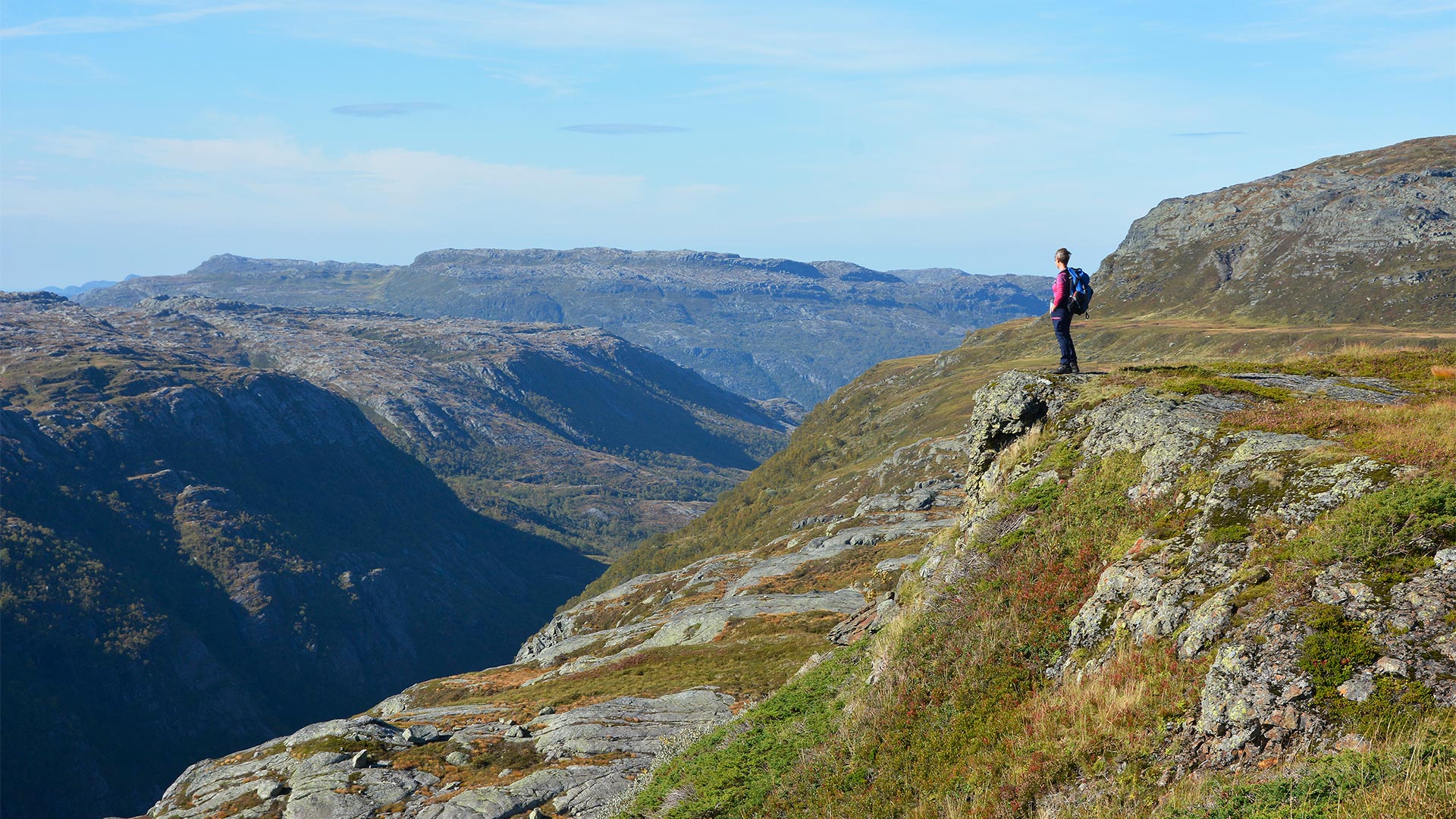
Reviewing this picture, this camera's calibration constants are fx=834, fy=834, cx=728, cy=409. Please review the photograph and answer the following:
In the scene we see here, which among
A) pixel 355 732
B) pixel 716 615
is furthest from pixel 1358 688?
pixel 716 615

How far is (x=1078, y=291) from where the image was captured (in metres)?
25.6

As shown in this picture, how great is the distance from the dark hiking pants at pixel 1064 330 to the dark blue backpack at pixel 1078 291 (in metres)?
0.33

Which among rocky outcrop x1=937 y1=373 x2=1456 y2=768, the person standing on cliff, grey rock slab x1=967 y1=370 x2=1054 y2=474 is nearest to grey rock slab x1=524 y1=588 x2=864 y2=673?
grey rock slab x1=967 y1=370 x2=1054 y2=474

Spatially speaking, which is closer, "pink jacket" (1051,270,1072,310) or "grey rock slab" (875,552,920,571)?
"pink jacket" (1051,270,1072,310)

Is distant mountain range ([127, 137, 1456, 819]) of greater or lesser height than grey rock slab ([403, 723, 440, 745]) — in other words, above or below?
above

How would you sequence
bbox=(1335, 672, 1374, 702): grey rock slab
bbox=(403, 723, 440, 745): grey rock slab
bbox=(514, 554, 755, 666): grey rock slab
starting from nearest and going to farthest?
bbox=(1335, 672, 1374, 702): grey rock slab, bbox=(403, 723, 440, 745): grey rock slab, bbox=(514, 554, 755, 666): grey rock slab

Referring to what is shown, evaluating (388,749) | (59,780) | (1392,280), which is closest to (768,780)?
(388,749)

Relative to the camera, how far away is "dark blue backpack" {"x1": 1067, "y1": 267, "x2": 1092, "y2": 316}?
83.2 feet

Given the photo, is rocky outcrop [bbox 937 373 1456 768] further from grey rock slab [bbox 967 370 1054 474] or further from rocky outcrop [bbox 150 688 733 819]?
rocky outcrop [bbox 150 688 733 819]

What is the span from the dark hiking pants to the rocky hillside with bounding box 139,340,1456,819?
1499 millimetres

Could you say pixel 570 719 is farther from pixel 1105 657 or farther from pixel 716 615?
pixel 716 615

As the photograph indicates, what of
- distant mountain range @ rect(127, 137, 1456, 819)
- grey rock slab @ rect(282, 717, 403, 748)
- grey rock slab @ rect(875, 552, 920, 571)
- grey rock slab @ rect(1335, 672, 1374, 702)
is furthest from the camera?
grey rock slab @ rect(875, 552, 920, 571)

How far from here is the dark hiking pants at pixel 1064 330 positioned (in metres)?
25.8

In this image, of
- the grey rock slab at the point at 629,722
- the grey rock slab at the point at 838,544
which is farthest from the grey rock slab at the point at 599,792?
the grey rock slab at the point at 838,544
